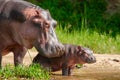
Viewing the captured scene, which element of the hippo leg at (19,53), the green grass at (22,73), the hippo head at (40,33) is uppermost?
the hippo head at (40,33)

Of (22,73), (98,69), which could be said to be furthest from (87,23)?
(22,73)

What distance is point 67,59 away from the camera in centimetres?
750

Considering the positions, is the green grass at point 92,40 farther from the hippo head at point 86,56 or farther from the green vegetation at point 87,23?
the hippo head at point 86,56

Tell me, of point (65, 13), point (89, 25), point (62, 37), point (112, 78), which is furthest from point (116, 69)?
point (65, 13)

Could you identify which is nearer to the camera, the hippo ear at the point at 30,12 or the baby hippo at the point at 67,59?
the hippo ear at the point at 30,12

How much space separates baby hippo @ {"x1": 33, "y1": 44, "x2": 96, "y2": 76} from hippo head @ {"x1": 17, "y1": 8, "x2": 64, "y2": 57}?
1.17 m

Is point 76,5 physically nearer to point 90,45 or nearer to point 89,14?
point 89,14

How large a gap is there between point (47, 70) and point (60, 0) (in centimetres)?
861

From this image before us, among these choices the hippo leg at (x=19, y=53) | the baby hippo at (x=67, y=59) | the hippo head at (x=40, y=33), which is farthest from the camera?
the baby hippo at (x=67, y=59)

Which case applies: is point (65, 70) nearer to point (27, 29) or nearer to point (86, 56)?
point (86, 56)

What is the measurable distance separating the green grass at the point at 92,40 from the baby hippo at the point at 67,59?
2824 millimetres

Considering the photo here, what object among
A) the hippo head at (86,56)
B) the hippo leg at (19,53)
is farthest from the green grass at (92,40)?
the hippo leg at (19,53)

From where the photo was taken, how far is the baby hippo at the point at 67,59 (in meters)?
7.49

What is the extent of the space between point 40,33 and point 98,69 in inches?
→ 110
